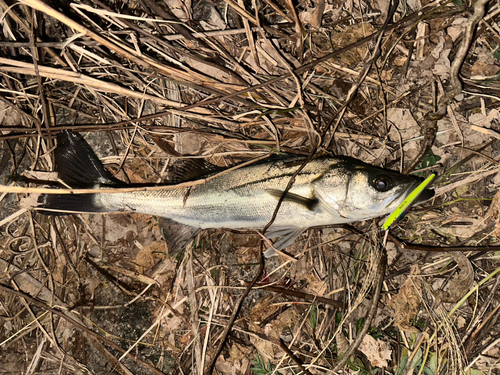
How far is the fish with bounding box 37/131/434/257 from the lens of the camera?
2994 millimetres

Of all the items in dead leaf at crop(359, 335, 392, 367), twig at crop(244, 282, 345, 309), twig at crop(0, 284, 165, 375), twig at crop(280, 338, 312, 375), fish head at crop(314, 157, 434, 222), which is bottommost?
twig at crop(0, 284, 165, 375)

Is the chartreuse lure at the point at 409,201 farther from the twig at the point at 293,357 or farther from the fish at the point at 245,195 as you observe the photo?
the twig at the point at 293,357

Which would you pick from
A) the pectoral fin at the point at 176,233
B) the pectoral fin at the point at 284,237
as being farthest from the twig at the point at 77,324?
the pectoral fin at the point at 284,237

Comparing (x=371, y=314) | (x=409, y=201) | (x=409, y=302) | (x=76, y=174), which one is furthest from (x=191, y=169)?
(x=409, y=302)

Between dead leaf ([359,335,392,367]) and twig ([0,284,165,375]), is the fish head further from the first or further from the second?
twig ([0,284,165,375])

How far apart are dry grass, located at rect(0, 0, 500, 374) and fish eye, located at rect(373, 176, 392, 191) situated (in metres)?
0.46

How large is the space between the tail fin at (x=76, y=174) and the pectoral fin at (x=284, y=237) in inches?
62.0

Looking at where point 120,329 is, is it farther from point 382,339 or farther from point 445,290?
point 445,290

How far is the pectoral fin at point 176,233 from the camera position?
3.54 metres

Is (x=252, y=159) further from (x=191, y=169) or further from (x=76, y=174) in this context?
(x=76, y=174)

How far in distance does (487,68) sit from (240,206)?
2487 millimetres

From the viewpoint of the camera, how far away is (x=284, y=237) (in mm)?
3363

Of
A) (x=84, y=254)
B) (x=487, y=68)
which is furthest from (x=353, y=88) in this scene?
(x=84, y=254)

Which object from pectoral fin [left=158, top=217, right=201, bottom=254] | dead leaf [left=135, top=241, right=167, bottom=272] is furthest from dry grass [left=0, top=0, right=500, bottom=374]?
pectoral fin [left=158, top=217, right=201, bottom=254]
